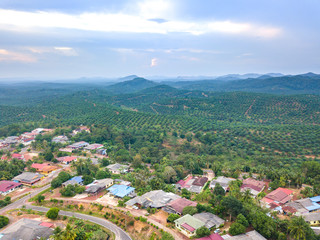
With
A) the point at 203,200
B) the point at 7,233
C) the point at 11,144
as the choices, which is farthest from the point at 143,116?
the point at 7,233

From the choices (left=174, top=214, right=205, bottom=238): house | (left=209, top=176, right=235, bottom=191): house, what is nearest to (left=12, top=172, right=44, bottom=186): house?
(left=174, top=214, right=205, bottom=238): house

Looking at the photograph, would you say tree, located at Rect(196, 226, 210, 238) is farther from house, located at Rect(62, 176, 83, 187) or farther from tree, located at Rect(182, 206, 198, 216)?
house, located at Rect(62, 176, 83, 187)

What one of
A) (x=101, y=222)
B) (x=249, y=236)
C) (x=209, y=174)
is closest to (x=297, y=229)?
(x=249, y=236)

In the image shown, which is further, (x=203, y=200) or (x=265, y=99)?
(x=265, y=99)

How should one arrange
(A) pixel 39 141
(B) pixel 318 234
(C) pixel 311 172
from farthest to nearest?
(A) pixel 39 141
(C) pixel 311 172
(B) pixel 318 234

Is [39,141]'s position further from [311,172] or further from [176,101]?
[176,101]

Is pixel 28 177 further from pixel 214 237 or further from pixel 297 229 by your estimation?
pixel 297 229

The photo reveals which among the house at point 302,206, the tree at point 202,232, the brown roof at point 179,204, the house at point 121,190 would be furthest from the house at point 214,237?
the house at point 121,190
